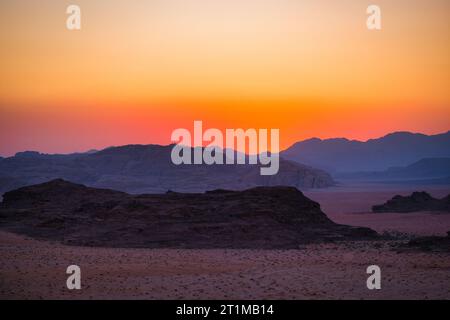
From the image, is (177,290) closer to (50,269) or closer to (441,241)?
(50,269)

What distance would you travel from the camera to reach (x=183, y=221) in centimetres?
3481

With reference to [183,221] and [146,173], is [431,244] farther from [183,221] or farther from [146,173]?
[146,173]

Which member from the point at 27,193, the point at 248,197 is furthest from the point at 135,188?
the point at 248,197

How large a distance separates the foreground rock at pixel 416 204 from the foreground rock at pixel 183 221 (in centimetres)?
2090

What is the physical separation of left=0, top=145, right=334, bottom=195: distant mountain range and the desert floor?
8916 centimetres

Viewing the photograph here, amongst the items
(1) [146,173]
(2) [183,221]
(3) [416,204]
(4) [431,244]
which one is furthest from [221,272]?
(1) [146,173]

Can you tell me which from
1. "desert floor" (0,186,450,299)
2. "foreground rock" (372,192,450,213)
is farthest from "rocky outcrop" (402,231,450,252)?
"foreground rock" (372,192,450,213)

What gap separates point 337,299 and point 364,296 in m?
0.93

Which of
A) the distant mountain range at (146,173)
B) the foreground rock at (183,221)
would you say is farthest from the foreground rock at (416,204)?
the distant mountain range at (146,173)

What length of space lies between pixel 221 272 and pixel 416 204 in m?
39.8

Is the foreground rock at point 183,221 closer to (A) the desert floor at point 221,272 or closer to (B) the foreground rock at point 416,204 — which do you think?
(A) the desert floor at point 221,272

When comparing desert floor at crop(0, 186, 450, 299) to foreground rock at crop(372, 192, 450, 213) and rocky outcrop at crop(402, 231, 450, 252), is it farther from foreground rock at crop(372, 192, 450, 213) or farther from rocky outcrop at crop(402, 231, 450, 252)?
foreground rock at crop(372, 192, 450, 213)

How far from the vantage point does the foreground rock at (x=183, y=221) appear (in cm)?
3165

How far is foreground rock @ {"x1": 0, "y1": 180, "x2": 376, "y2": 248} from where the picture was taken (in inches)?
1246
